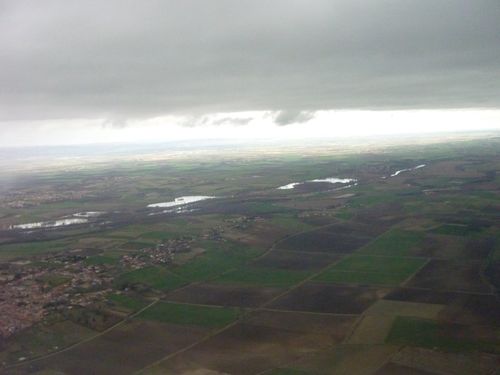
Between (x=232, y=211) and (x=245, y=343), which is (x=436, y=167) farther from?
(x=245, y=343)

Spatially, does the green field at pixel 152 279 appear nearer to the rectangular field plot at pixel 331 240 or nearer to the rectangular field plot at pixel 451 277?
the rectangular field plot at pixel 331 240

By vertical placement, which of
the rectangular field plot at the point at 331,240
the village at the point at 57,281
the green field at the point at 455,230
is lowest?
the green field at the point at 455,230

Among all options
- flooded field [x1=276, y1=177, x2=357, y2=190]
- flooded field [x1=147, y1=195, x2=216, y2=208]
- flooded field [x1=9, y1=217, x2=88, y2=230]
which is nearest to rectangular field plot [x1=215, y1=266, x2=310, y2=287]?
flooded field [x1=9, y1=217, x2=88, y2=230]

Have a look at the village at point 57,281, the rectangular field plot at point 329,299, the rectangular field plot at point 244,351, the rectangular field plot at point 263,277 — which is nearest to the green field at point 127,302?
the village at point 57,281

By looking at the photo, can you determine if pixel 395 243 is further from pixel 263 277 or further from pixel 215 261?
pixel 215 261

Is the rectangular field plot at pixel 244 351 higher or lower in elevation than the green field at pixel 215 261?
lower

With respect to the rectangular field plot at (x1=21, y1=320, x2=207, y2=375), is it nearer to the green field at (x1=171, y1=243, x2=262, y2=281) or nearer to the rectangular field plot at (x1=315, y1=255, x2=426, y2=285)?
the green field at (x1=171, y1=243, x2=262, y2=281)

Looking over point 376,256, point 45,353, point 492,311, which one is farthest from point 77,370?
point 376,256
